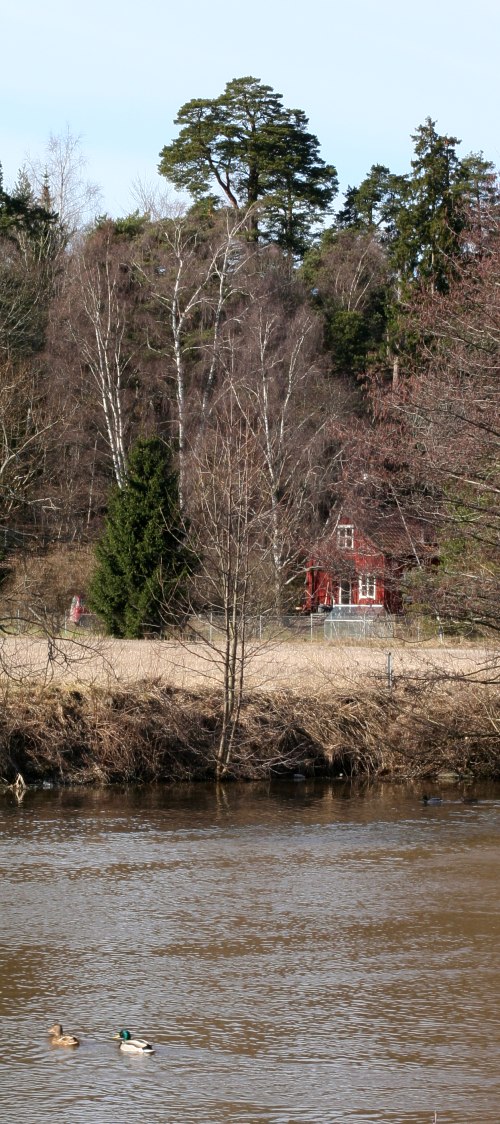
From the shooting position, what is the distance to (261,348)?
4019 centimetres

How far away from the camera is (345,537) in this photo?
3762 centimetres

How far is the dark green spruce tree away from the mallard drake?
21567mm

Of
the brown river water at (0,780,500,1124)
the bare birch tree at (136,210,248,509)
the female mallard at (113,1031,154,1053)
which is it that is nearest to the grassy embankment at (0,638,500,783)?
the brown river water at (0,780,500,1124)

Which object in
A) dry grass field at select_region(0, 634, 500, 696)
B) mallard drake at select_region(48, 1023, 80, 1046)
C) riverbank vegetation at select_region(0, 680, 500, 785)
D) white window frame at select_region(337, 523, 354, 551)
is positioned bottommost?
mallard drake at select_region(48, 1023, 80, 1046)

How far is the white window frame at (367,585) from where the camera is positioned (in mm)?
28516

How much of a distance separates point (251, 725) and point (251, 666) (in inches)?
175

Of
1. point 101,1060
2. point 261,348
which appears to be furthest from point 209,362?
point 101,1060

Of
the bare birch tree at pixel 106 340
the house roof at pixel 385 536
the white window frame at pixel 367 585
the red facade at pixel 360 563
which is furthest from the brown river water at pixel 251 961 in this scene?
the bare birch tree at pixel 106 340

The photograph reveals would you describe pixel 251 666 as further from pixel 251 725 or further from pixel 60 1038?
pixel 60 1038

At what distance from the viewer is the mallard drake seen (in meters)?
8.31

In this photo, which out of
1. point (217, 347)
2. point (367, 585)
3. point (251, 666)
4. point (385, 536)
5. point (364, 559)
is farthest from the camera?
point (217, 347)

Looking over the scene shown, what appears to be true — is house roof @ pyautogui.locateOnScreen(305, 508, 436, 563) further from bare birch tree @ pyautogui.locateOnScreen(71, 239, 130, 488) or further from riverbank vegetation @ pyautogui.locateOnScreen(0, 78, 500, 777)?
bare birch tree @ pyautogui.locateOnScreen(71, 239, 130, 488)

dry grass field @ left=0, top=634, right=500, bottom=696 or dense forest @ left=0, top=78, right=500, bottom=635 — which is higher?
dense forest @ left=0, top=78, right=500, bottom=635

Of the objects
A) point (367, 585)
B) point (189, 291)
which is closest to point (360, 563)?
point (367, 585)
